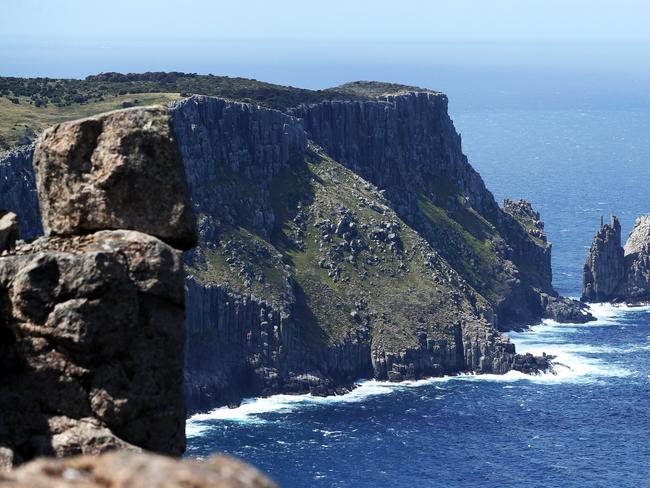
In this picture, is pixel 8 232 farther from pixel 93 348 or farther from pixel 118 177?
pixel 93 348

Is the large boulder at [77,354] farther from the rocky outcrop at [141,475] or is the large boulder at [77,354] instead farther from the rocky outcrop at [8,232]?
the rocky outcrop at [141,475]

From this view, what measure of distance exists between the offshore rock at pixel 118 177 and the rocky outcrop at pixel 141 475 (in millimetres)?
16859

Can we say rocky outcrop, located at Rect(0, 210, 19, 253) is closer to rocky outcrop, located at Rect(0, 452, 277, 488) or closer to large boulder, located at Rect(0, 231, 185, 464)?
large boulder, located at Rect(0, 231, 185, 464)

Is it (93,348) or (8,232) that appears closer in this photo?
(93,348)

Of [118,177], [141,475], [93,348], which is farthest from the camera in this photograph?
[118,177]

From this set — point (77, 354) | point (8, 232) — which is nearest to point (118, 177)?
point (8, 232)

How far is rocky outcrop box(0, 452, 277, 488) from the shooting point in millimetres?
19656

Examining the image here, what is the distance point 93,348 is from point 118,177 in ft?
17.4

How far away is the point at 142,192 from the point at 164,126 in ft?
5.81

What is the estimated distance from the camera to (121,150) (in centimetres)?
3694

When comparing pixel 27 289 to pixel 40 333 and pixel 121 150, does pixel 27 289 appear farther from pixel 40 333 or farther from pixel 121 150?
pixel 121 150

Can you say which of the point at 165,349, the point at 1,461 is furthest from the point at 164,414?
the point at 1,461

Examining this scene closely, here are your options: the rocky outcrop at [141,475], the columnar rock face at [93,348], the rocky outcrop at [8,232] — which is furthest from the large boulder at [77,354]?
the rocky outcrop at [141,475]

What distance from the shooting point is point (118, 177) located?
3681 cm
